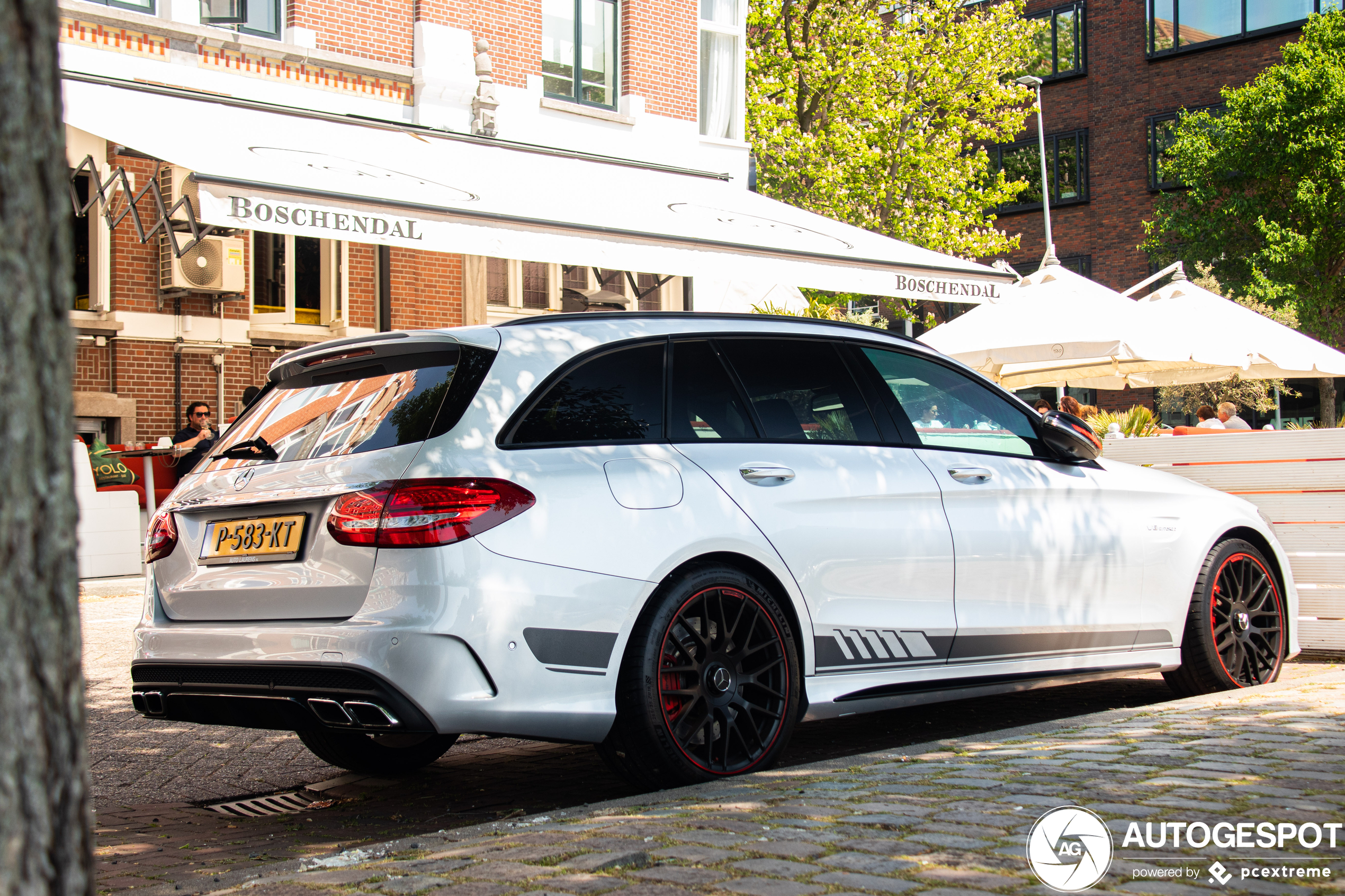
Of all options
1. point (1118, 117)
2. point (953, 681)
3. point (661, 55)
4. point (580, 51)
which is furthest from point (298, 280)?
point (1118, 117)

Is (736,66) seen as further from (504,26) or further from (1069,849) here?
(1069,849)

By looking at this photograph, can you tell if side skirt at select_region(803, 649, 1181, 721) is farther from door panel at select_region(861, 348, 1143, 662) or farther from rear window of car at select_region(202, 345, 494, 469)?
rear window of car at select_region(202, 345, 494, 469)

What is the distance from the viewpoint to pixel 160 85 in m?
13.3

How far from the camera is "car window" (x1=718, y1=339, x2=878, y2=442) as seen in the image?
17.0ft

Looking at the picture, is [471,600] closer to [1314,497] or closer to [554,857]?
[554,857]

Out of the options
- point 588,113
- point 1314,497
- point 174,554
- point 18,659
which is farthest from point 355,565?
point 588,113

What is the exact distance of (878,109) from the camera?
1251 inches

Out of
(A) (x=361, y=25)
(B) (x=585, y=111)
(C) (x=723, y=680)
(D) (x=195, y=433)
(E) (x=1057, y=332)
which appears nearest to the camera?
(C) (x=723, y=680)

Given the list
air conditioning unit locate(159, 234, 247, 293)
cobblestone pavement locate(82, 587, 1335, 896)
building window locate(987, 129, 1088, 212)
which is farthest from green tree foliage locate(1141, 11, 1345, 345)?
cobblestone pavement locate(82, 587, 1335, 896)

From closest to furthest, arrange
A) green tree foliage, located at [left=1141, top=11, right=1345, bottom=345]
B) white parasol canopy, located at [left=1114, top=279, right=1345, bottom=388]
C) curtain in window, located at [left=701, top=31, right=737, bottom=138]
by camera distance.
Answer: white parasol canopy, located at [left=1114, top=279, right=1345, bottom=388]
curtain in window, located at [left=701, top=31, right=737, bottom=138]
green tree foliage, located at [left=1141, top=11, right=1345, bottom=345]

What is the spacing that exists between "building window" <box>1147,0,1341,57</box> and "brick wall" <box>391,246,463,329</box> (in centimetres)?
2680

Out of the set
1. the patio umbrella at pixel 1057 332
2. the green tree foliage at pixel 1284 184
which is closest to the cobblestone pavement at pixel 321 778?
the patio umbrella at pixel 1057 332

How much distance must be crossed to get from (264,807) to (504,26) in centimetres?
1493

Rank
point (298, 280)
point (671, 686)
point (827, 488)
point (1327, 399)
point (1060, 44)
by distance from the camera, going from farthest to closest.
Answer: point (1060, 44) → point (1327, 399) → point (298, 280) → point (827, 488) → point (671, 686)
